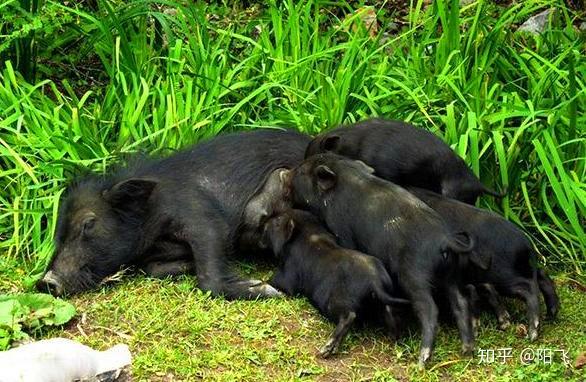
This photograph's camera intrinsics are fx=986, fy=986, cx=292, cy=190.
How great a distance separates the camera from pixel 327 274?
462cm

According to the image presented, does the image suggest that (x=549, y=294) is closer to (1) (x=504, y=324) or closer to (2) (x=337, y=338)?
(1) (x=504, y=324)

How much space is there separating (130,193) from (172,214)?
0.25m

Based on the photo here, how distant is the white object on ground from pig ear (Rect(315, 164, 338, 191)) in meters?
1.40

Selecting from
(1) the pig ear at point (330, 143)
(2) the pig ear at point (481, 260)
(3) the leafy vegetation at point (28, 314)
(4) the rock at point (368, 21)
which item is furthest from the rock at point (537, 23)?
(3) the leafy vegetation at point (28, 314)

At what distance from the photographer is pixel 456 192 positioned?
17.5 ft

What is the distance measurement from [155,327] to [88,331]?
1.06 ft

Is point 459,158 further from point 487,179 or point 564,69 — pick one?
point 564,69

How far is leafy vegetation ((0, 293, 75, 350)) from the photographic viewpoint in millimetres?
4492

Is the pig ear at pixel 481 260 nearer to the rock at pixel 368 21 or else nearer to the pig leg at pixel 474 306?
the pig leg at pixel 474 306

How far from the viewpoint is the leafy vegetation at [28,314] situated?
4.49 meters

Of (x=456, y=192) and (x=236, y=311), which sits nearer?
(x=236, y=311)

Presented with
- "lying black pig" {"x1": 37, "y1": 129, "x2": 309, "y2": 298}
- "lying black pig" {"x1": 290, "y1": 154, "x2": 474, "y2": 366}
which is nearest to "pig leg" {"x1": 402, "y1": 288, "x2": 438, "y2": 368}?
"lying black pig" {"x1": 290, "y1": 154, "x2": 474, "y2": 366}

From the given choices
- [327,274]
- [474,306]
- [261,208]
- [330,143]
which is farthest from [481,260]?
[261,208]

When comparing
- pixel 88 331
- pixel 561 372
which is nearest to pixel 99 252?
pixel 88 331
